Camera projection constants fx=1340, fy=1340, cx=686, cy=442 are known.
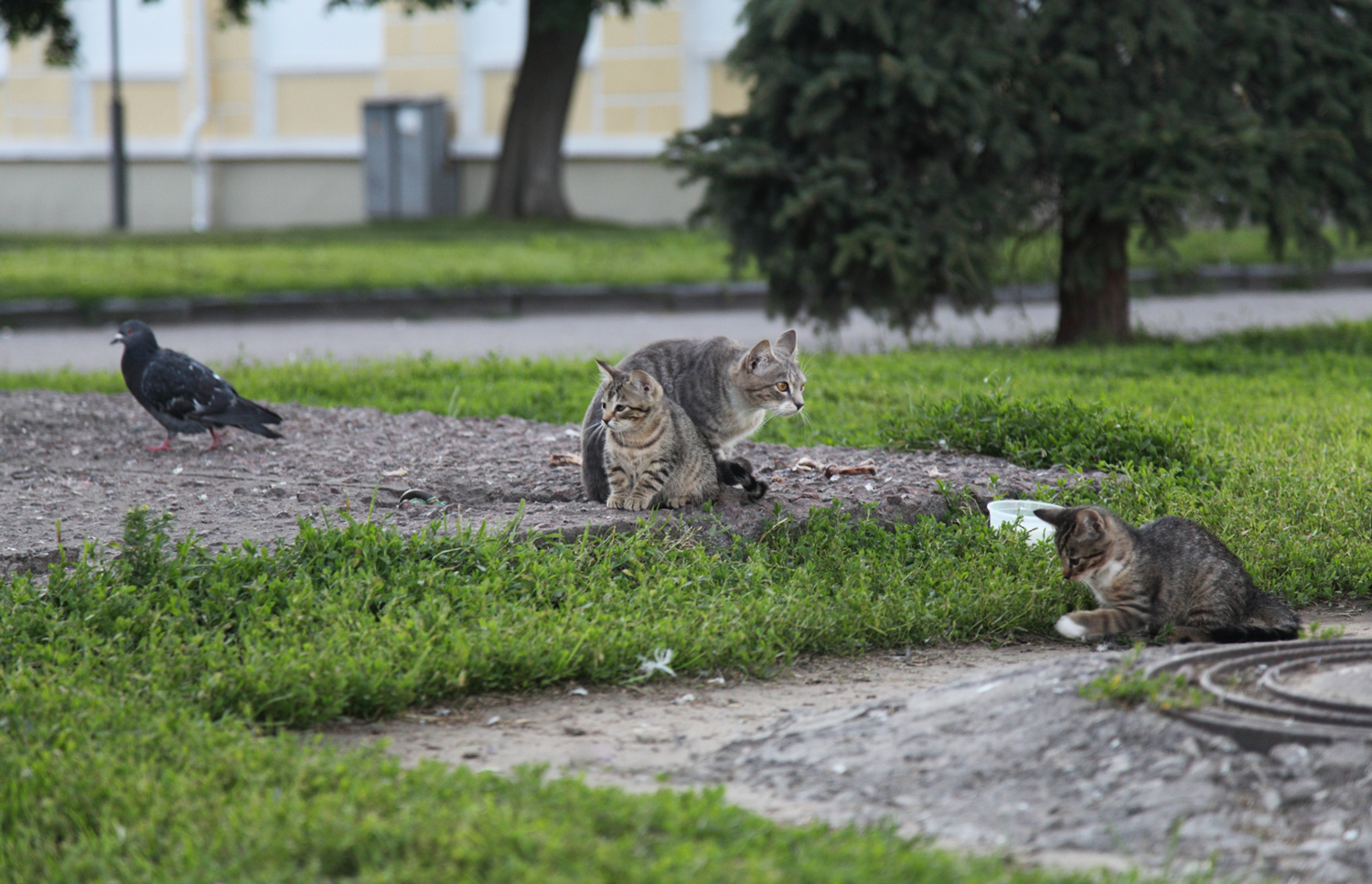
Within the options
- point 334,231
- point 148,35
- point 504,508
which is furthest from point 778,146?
point 148,35

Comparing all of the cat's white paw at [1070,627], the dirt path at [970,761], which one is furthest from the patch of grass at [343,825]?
the cat's white paw at [1070,627]

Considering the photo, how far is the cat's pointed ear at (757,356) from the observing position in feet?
17.3

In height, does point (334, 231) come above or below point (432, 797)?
above

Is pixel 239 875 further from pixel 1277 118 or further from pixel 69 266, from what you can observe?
pixel 69 266

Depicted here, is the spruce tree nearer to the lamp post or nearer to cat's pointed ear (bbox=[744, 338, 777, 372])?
cat's pointed ear (bbox=[744, 338, 777, 372])

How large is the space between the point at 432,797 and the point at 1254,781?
1861mm

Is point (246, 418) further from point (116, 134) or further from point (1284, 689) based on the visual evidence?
point (116, 134)

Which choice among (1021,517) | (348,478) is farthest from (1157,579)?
(348,478)

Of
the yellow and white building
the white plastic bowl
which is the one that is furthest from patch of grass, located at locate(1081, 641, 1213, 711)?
the yellow and white building

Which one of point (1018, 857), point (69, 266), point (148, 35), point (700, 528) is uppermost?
point (148, 35)

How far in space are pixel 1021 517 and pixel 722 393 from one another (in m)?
1.26

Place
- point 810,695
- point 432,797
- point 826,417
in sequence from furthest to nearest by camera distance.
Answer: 1. point 826,417
2. point 810,695
3. point 432,797

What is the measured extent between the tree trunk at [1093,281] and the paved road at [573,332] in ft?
1.28

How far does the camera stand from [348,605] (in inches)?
165
